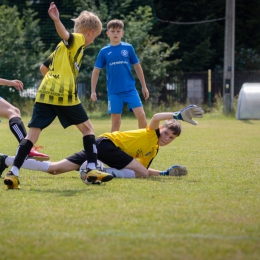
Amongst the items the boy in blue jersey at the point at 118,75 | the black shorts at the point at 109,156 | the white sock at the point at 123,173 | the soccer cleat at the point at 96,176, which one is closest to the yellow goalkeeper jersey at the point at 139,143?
the black shorts at the point at 109,156

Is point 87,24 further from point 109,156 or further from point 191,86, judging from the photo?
point 191,86

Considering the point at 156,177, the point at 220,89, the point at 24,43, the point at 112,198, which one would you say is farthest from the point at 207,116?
the point at 112,198

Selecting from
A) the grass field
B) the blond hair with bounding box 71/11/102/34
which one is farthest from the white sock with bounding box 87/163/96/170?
the blond hair with bounding box 71/11/102/34

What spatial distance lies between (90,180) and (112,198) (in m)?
0.80

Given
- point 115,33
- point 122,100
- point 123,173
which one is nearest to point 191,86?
point 122,100

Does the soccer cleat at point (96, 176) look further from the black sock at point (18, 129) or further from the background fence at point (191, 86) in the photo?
the background fence at point (191, 86)

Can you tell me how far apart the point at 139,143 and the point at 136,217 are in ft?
7.99

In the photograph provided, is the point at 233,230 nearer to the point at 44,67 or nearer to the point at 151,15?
the point at 44,67

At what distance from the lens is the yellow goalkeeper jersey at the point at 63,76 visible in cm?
603

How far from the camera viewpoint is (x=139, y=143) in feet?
22.4

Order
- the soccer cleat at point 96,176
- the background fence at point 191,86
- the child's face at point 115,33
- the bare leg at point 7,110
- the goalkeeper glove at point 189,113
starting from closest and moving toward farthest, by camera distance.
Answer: the soccer cleat at point 96,176, the goalkeeper glove at point 189,113, the bare leg at point 7,110, the child's face at point 115,33, the background fence at point 191,86

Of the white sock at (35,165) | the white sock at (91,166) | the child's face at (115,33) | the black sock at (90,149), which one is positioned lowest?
the white sock at (35,165)

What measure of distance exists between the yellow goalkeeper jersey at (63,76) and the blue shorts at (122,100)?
11.0 feet

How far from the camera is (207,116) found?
840 inches
